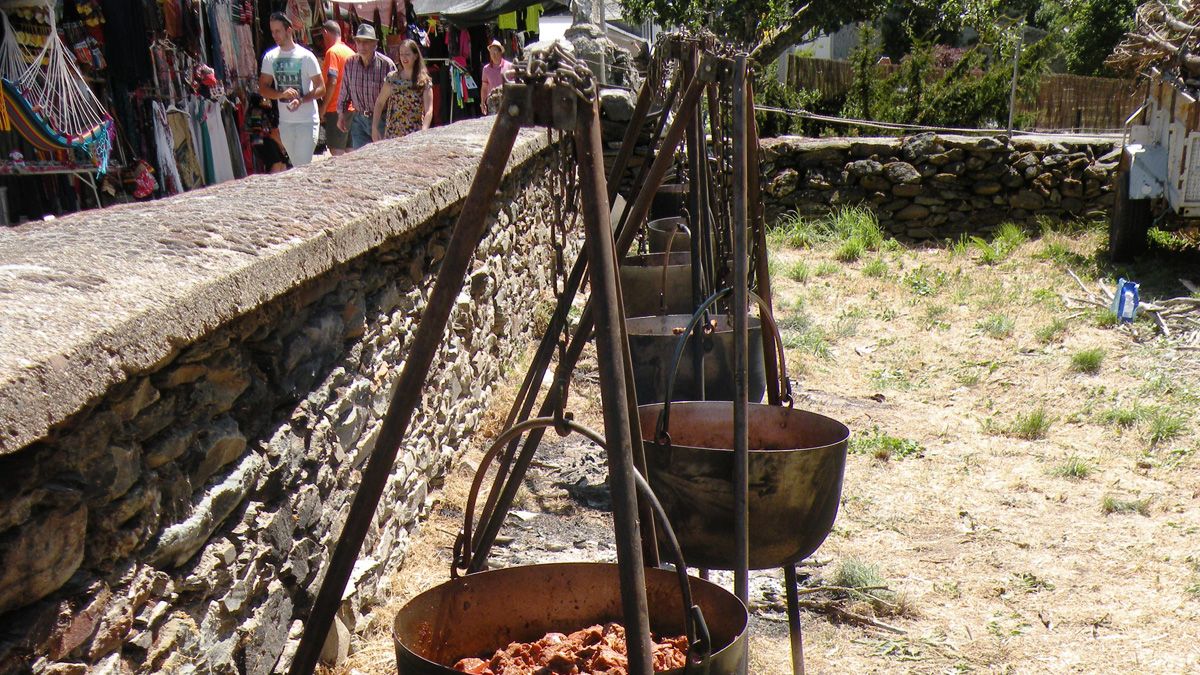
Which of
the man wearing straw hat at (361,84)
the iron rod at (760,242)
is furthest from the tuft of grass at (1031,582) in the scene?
the man wearing straw hat at (361,84)

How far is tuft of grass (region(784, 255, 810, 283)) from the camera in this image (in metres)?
9.16

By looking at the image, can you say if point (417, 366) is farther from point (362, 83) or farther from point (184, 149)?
point (362, 83)

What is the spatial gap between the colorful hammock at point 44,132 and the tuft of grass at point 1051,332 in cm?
606

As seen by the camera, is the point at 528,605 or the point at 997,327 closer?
the point at 528,605

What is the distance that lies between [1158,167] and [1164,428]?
364 cm

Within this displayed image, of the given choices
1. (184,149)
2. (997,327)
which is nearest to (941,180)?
(997,327)

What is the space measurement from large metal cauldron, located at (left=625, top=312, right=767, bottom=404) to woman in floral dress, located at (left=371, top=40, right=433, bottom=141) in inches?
170

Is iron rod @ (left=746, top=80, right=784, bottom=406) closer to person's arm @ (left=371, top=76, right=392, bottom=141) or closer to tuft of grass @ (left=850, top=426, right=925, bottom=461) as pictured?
tuft of grass @ (left=850, top=426, right=925, bottom=461)

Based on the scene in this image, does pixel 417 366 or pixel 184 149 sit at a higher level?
pixel 184 149

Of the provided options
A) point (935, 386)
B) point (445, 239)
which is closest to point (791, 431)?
point (445, 239)

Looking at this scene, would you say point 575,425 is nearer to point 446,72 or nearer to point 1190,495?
point 1190,495

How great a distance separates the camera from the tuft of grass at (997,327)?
7492 millimetres

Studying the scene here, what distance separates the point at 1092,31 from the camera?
26.2 metres

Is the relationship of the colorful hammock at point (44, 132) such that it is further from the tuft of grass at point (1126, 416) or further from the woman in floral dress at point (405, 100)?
the tuft of grass at point (1126, 416)
